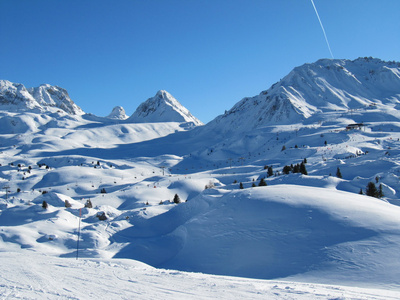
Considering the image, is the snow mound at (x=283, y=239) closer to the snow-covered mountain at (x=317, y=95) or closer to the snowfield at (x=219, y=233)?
the snowfield at (x=219, y=233)

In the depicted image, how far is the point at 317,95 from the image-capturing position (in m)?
151

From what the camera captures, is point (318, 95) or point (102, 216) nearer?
point (102, 216)

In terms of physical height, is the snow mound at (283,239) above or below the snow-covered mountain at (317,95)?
below

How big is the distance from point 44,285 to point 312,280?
10.4 meters

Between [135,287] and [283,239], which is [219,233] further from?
[135,287]

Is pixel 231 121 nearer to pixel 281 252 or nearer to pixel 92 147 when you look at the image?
pixel 92 147

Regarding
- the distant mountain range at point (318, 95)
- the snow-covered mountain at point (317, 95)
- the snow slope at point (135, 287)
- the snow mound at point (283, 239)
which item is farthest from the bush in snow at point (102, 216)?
the snow-covered mountain at point (317, 95)

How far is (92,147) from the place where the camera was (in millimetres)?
124812

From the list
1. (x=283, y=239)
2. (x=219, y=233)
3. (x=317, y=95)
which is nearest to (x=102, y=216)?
(x=219, y=233)

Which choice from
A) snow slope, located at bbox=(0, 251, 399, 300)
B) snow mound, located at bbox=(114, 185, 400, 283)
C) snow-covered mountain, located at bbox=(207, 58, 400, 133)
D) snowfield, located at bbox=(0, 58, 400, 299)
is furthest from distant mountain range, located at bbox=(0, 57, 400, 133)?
snow slope, located at bbox=(0, 251, 399, 300)

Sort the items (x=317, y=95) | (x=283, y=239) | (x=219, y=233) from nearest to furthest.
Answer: (x=283, y=239), (x=219, y=233), (x=317, y=95)

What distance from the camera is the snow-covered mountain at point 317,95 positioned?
13588 centimetres

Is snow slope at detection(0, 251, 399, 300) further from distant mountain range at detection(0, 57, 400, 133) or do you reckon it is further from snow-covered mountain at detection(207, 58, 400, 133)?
distant mountain range at detection(0, 57, 400, 133)

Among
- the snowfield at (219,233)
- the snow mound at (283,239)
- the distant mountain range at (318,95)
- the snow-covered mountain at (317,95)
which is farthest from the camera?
the snow-covered mountain at (317,95)
